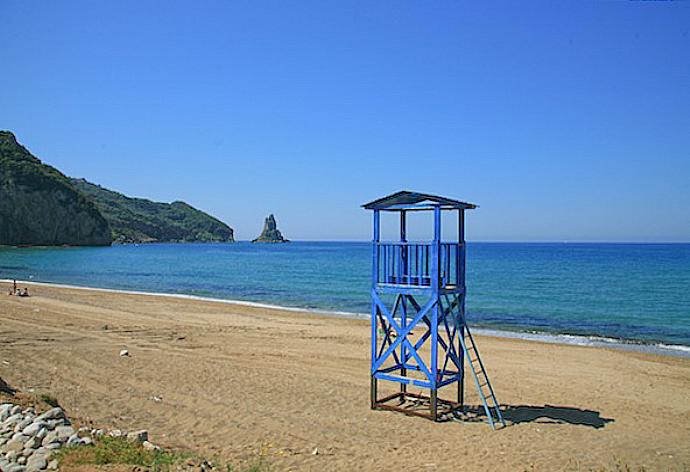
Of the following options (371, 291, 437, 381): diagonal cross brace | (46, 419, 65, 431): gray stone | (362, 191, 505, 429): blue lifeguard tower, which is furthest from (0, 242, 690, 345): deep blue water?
(46, 419, 65, 431): gray stone

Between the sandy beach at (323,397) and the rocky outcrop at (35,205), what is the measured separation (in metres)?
92.9

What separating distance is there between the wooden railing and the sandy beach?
8.52ft

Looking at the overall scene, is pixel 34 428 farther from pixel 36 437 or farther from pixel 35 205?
pixel 35 205

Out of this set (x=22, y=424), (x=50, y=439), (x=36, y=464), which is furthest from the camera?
(x=22, y=424)

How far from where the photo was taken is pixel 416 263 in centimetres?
1091

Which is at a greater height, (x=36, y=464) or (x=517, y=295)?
(x=36, y=464)

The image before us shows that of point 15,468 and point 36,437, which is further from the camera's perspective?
point 36,437

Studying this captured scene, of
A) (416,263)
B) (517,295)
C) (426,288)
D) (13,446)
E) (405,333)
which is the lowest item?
(517,295)

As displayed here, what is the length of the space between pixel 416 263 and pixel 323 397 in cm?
363

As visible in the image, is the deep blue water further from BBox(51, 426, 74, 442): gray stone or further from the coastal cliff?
the coastal cliff

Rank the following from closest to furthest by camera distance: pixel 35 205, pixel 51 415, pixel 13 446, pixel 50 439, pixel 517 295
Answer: pixel 13 446, pixel 50 439, pixel 51 415, pixel 517 295, pixel 35 205

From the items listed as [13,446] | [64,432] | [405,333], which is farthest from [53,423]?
[405,333]

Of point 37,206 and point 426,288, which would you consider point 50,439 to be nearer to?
point 426,288

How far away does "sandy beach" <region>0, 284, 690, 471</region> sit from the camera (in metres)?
9.11
